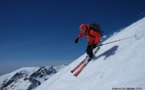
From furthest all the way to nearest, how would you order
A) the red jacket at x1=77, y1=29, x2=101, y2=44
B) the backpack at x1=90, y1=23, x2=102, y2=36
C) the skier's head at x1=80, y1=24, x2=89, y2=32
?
1. the skier's head at x1=80, y1=24, x2=89, y2=32
2. the backpack at x1=90, y1=23, x2=102, y2=36
3. the red jacket at x1=77, y1=29, x2=101, y2=44

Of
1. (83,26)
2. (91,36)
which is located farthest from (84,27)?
(91,36)

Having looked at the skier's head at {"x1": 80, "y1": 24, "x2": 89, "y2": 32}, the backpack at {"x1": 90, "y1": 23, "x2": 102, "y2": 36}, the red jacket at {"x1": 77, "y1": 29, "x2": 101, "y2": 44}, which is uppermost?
the skier's head at {"x1": 80, "y1": 24, "x2": 89, "y2": 32}

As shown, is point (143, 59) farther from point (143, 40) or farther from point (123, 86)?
point (143, 40)

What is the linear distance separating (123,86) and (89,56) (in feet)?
15.8

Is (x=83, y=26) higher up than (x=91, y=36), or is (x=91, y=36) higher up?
(x=83, y=26)

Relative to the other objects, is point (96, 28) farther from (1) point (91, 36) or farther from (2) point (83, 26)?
(2) point (83, 26)

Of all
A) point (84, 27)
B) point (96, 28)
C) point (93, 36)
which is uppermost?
point (84, 27)

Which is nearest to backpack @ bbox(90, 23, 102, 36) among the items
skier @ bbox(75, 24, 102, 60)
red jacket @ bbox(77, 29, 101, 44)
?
skier @ bbox(75, 24, 102, 60)

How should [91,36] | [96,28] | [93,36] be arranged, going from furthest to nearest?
1. [91,36]
2. [93,36]
3. [96,28]

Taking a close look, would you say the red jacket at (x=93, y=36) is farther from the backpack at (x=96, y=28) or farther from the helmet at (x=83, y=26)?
the helmet at (x=83, y=26)

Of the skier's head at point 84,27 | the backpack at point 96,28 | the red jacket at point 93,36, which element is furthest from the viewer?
the skier's head at point 84,27

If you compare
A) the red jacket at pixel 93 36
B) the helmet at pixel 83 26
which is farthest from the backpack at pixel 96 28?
the helmet at pixel 83 26

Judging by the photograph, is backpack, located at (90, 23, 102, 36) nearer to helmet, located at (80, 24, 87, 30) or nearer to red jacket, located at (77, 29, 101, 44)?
red jacket, located at (77, 29, 101, 44)

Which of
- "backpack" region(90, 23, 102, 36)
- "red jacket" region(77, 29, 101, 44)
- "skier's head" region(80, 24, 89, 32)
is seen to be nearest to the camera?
"red jacket" region(77, 29, 101, 44)
